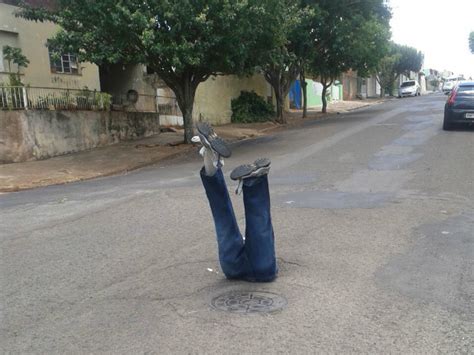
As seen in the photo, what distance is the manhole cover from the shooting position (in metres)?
3.96

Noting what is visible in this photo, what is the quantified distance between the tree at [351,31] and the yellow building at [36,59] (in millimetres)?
10704

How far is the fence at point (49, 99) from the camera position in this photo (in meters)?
14.5

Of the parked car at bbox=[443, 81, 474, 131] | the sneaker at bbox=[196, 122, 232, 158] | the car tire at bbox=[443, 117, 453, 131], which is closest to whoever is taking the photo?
the sneaker at bbox=[196, 122, 232, 158]

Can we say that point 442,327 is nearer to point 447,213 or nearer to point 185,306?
point 185,306

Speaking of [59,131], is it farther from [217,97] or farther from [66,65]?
[217,97]

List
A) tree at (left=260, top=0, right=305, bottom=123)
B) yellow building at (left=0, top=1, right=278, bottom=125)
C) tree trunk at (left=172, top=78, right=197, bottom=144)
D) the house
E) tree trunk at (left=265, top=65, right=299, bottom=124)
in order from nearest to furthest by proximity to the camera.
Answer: tree at (left=260, top=0, right=305, bottom=123), tree trunk at (left=172, top=78, right=197, bottom=144), yellow building at (left=0, top=1, right=278, bottom=125), the house, tree trunk at (left=265, top=65, right=299, bottom=124)

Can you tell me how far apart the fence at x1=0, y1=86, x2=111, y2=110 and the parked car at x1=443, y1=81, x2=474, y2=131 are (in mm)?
11501

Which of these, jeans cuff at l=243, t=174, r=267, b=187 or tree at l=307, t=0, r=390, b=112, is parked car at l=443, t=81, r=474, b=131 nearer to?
tree at l=307, t=0, r=390, b=112

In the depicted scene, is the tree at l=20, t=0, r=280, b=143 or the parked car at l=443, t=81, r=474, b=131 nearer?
the tree at l=20, t=0, r=280, b=143

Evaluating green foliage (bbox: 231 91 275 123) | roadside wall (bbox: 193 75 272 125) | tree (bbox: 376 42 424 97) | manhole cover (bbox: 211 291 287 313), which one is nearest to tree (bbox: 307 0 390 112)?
green foliage (bbox: 231 91 275 123)

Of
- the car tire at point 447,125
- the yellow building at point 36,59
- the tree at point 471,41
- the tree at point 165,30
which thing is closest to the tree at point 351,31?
the car tire at point 447,125

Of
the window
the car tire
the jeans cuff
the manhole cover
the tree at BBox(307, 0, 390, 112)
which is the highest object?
the tree at BBox(307, 0, 390, 112)

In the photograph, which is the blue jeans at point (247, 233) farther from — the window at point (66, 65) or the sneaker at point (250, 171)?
the window at point (66, 65)

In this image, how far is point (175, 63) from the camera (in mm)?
12875
